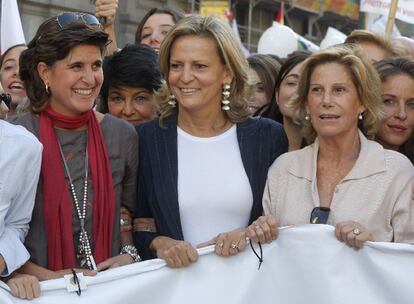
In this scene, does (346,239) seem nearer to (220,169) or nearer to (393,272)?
(393,272)

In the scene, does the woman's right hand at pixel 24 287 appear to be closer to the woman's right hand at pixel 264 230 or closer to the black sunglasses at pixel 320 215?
the woman's right hand at pixel 264 230

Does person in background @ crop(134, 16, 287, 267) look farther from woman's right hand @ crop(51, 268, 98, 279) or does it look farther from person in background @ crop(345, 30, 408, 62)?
person in background @ crop(345, 30, 408, 62)

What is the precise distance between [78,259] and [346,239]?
1180 mm

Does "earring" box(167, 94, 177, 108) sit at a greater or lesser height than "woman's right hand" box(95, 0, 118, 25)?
lesser

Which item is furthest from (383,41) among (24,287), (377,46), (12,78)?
(24,287)

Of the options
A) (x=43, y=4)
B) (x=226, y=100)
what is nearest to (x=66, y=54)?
(x=226, y=100)

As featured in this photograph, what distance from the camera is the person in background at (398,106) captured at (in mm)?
4043

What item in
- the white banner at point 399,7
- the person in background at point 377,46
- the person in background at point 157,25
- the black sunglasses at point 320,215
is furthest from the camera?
the white banner at point 399,7

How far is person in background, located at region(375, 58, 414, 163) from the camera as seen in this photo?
4.04m

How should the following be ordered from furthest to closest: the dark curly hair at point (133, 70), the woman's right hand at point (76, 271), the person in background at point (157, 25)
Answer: the person in background at point (157, 25), the dark curly hair at point (133, 70), the woman's right hand at point (76, 271)

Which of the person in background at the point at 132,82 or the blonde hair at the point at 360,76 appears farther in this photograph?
the person in background at the point at 132,82

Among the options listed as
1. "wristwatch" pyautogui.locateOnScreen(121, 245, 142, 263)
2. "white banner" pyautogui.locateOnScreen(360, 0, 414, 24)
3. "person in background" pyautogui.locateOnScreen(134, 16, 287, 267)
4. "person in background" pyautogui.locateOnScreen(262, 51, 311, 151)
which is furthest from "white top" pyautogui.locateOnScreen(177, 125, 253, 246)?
"white banner" pyautogui.locateOnScreen(360, 0, 414, 24)

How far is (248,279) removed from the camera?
3.24 metres

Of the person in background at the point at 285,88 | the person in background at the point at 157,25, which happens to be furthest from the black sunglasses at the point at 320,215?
the person in background at the point at 157,25
